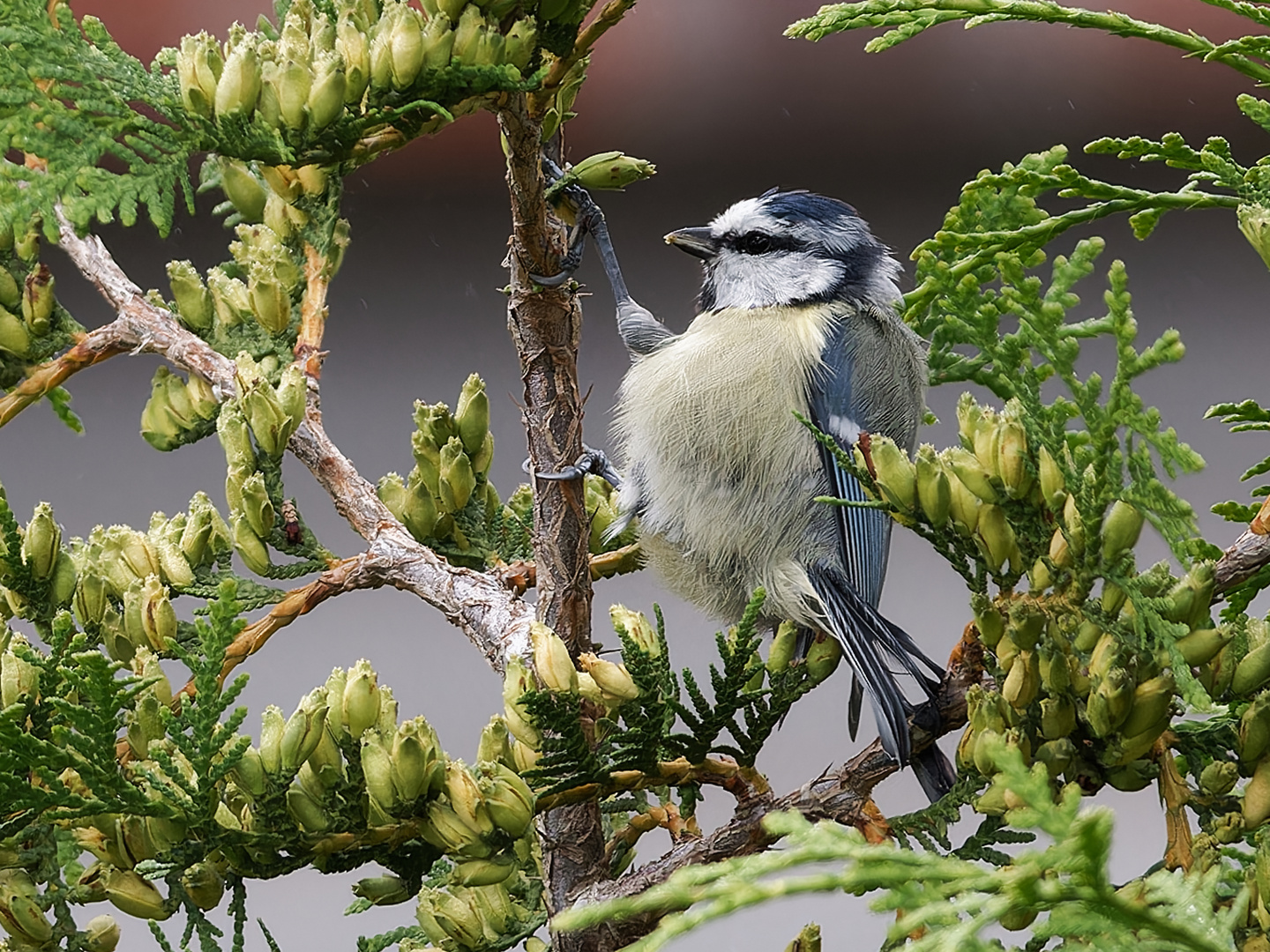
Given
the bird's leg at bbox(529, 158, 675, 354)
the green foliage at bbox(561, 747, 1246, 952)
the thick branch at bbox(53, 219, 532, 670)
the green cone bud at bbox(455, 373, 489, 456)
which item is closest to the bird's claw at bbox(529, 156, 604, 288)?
the bird's leg at bbox(529, 158, 675, 354)

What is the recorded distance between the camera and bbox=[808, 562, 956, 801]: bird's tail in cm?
80

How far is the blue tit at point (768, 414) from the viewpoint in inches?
48.5

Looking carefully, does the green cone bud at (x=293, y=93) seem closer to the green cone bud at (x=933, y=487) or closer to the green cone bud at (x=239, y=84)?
the green cone bud at (x=239, y=84)

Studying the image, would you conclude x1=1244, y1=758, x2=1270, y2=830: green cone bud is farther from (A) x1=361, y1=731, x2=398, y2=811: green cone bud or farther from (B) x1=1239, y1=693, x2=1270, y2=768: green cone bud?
(A) x1=361, y1=731, x2=398, y2=811: green cone bud

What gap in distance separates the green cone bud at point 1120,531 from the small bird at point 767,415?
47 centimetres

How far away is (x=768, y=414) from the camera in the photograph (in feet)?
4.21

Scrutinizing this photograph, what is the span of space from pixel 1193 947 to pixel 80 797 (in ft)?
1.74

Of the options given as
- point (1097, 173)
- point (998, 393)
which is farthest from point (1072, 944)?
point (1097, 173)

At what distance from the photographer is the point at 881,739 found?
31.3 inches

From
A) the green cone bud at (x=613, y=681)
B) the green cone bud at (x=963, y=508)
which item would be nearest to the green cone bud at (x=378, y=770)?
the green cone bud at (x=613, y=681)

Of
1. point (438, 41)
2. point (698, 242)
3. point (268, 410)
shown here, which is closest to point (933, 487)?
point (438, 41)

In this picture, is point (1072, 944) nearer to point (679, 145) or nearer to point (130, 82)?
point (130, 82)

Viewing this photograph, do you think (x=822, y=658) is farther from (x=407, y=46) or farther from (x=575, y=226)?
(x=407, y=46)

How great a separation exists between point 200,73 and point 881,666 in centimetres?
60
